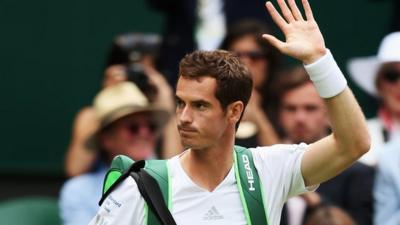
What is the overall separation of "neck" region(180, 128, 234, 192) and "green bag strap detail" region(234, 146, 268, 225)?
6 cm

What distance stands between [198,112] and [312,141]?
235cm

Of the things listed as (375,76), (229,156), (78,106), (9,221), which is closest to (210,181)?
(229,156)

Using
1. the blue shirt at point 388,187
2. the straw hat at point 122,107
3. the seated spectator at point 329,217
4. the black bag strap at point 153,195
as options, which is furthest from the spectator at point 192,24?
the black bag strap at point 153,195

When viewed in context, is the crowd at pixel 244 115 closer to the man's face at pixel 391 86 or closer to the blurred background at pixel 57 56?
the man's face at pixel 391 86

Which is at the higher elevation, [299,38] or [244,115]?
[299,38]

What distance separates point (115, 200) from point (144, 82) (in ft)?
9.08

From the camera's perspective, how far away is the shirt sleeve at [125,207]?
15.7 ft

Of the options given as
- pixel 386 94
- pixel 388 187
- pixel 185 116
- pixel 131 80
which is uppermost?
pixel 185 116

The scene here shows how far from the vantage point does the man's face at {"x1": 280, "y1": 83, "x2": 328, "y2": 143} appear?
7328 mm

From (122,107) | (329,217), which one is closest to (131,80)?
(122,107)

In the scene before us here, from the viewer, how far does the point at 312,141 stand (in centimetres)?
717

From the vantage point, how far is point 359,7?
930 cm

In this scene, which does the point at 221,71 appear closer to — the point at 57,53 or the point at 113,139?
the point at 113,139

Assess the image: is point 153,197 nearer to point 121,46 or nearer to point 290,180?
point 290,180
